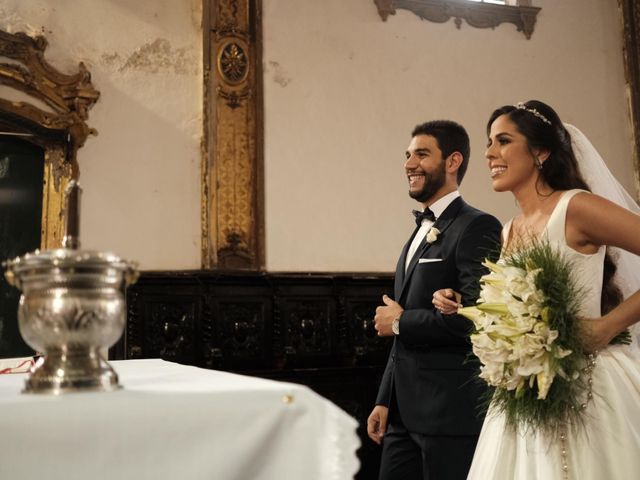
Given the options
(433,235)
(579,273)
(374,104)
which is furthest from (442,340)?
(374,104)

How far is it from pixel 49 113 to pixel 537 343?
4.83 m

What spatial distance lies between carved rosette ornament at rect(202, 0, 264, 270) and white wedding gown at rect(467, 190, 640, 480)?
150 inches

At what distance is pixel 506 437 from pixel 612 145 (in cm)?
599

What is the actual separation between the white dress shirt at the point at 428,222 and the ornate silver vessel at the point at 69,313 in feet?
8.41

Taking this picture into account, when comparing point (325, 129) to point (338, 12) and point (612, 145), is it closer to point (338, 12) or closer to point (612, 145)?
point (338, 12)

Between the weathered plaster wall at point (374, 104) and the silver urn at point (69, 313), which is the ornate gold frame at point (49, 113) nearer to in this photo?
the weathered plaster wall at point (374, 104)

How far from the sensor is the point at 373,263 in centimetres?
676

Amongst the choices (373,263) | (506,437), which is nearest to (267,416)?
(506,437)

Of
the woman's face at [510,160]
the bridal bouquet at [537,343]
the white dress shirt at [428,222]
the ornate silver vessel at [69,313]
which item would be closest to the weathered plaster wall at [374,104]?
the white dress shirt at [428,222]

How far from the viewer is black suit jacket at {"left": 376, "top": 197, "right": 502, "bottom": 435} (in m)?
3.20

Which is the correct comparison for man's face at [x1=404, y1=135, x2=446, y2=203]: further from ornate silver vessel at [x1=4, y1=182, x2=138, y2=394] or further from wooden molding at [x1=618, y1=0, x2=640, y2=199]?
wooden molding at [x1=618, y1=0, x2=640, y2=199]

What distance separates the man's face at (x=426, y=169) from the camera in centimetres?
368

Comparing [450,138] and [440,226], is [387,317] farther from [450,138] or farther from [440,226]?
[450,138]

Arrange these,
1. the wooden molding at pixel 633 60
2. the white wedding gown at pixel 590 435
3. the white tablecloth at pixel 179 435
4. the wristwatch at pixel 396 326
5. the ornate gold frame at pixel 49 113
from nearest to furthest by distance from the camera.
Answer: the white tablecloth at pixel 179 435 → the white wedding gown at pixel 590 435 → the wristwatch at pixel 396 326 → the ornate gold frame at pixel 49 113 → the wooden molding at pixel 633 60
